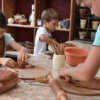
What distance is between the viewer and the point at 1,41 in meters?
1.86

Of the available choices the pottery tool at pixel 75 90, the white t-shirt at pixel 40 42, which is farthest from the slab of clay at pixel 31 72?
the white t-shirt at pixel 40 42

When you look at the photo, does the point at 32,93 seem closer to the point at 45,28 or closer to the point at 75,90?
the point at 75,90

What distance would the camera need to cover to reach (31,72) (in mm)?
1208

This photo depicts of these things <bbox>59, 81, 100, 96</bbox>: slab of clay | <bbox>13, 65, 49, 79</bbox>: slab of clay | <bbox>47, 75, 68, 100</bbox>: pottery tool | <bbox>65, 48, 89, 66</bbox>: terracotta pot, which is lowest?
<bbox>59, 81, 100, 96</bbox>: slab of clay

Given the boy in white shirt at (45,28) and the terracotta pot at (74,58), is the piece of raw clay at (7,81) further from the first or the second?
the boy in white shirt at (45,28)

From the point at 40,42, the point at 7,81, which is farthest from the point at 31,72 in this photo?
the point at 40,42

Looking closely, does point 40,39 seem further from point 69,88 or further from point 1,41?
point 69,88

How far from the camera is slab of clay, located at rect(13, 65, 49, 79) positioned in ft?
3.71

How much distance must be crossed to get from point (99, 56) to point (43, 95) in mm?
328

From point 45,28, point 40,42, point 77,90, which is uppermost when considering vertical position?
point 45,28

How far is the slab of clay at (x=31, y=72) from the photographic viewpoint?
113 centimetres

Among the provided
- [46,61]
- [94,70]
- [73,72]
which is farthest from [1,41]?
[94,70]

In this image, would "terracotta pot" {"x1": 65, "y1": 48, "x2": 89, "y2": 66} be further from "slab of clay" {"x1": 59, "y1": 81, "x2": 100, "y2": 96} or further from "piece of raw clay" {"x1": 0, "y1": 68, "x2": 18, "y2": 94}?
"piece of raw clay" {"x1": 0, "y1": 68, "x2": 18, "y2": 94}

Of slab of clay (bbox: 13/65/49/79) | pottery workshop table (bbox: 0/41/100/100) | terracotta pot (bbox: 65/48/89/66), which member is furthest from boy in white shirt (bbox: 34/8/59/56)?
pottery workshop table (bbox: 0/41/100/100)
